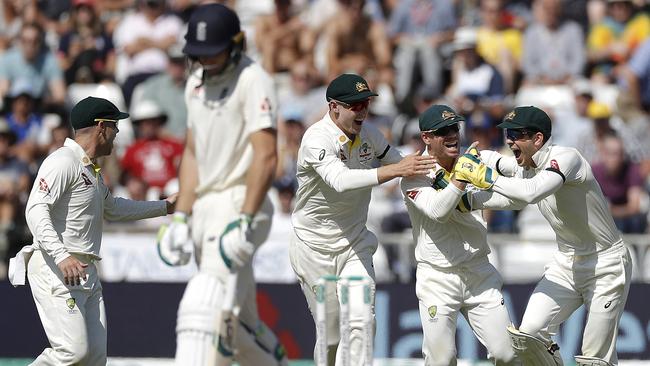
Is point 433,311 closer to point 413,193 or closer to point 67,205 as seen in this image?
point 413,193

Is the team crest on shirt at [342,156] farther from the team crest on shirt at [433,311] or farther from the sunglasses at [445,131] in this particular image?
the team crest on shirt at [433,311]

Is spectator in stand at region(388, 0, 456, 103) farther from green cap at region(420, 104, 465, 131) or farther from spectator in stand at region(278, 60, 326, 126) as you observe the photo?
green cap at region(420, 104, 465, 131)

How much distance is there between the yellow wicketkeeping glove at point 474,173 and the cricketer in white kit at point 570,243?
21 cm

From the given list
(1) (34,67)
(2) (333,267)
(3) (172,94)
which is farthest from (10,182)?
(2) (333,267)

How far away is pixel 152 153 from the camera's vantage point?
13.4 metres

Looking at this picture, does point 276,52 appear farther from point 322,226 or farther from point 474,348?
point 322,226

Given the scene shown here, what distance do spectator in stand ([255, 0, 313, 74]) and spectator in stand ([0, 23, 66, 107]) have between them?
7.96 ft

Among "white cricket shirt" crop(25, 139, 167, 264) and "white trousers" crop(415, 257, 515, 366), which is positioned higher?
"white cricket shirt" crop(25, 139, 167, 264)

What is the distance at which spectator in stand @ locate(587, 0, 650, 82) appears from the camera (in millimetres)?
14633

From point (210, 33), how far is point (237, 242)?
108 centimetres

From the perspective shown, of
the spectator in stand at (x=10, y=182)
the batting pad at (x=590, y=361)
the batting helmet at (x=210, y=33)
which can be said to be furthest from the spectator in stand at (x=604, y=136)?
the batting helmet at (x=210, y=33)

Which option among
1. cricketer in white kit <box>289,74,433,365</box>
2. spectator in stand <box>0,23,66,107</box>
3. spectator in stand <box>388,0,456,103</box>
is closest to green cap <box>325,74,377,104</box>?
cricketer in white kit <box>289,74,433,365</box>

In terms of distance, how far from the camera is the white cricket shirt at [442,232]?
771 centimetres

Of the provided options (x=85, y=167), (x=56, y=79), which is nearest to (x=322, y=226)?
(x=85, y=167)
